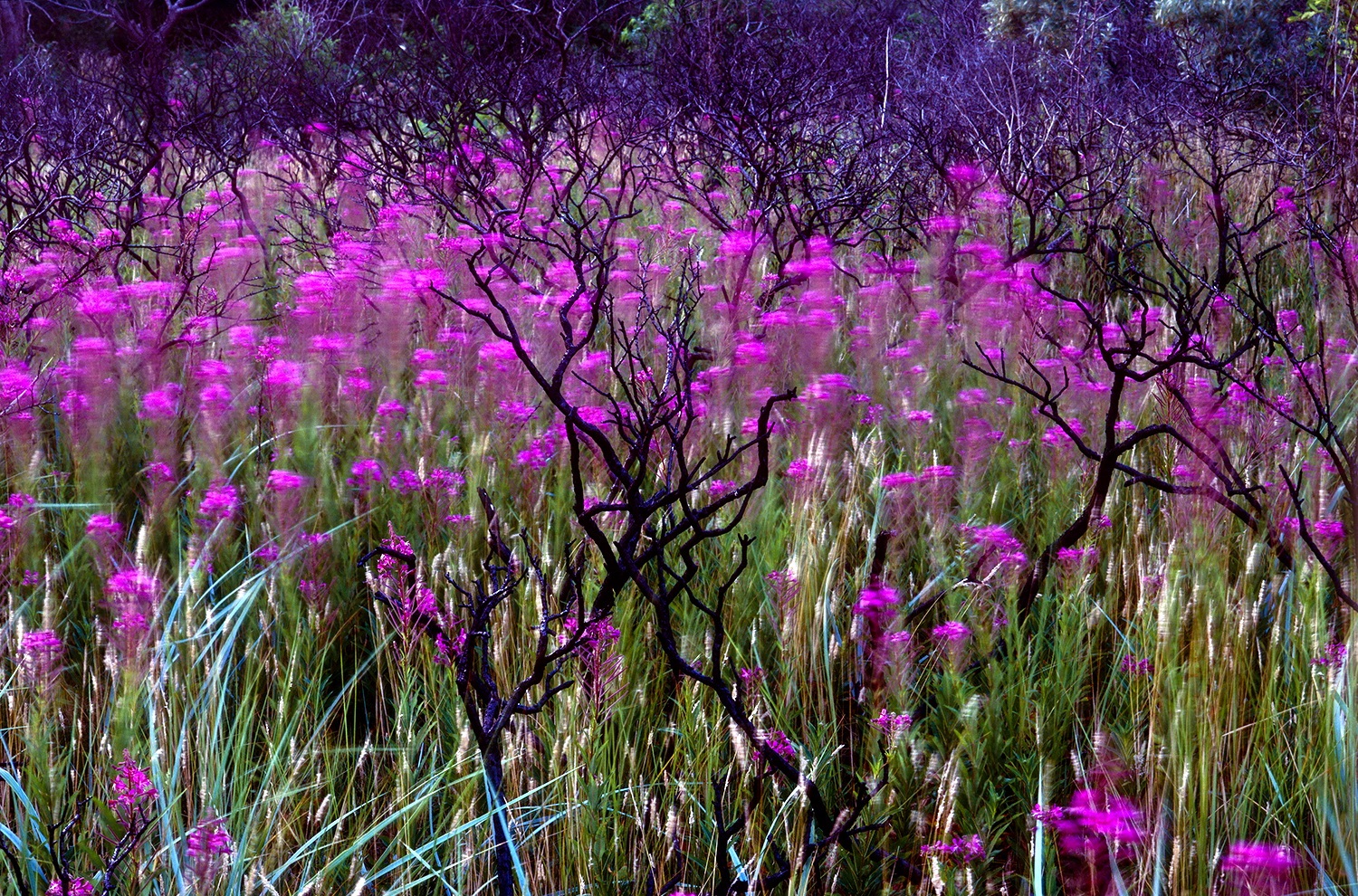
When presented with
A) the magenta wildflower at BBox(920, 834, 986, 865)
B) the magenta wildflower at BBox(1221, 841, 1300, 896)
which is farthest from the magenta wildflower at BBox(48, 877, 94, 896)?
the magenta wildflower at BBox(1221, 841, 1300, 896)

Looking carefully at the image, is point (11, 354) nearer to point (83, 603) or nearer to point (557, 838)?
point (83, 603)

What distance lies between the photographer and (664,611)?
1.56 meters

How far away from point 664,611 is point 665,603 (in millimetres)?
19

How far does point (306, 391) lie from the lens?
7.97ft

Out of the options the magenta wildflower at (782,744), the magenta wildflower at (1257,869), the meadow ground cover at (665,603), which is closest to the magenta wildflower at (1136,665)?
the meadow ground cover at (665,603)

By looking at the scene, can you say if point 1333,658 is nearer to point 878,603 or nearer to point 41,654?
point 878,603

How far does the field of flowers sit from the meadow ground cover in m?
0.01

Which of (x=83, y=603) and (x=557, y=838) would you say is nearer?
(x=557, y=838)

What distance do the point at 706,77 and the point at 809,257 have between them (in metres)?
2.83

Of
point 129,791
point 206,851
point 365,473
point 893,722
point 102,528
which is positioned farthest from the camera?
point 365,473

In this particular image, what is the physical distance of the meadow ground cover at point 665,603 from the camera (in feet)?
4.74

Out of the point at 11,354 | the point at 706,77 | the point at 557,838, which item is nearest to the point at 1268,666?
the point at 557,838

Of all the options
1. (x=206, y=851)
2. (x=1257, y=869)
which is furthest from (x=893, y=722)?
(x=206, y=851)

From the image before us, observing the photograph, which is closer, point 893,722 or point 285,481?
point 893,722
